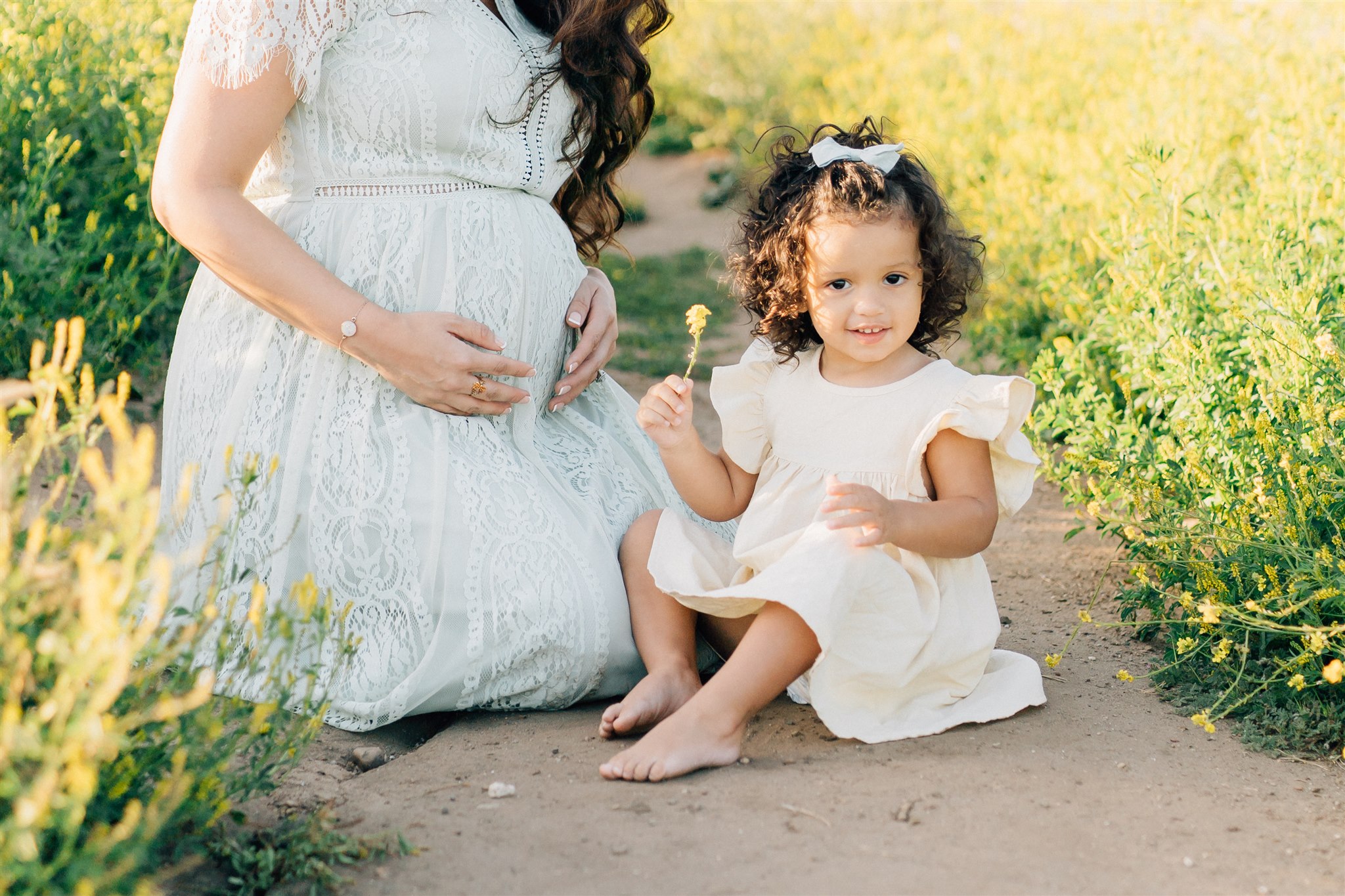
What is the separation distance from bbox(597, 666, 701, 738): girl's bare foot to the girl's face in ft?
2.10

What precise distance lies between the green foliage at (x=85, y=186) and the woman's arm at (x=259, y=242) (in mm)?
Result: 956

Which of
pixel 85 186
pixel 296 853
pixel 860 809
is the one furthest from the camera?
pixel 85 186

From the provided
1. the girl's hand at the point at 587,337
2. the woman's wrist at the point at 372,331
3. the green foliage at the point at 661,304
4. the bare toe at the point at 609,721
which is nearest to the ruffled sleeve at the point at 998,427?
the bare toe at the point at 609,721

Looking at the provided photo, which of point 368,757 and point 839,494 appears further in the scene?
point 368,757

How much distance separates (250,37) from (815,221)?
39.1 inches

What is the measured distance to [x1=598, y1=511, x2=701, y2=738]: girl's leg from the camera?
218 centimetres

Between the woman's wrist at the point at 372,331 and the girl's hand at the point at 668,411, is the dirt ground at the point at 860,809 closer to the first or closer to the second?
the girl's hand at the point at 668,411

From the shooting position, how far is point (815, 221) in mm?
2229

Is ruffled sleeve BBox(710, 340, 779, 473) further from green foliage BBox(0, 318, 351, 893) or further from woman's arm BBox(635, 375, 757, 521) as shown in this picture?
green foliage BBox(0, 318, 351, 893)

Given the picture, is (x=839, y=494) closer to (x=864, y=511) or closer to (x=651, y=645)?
(x=864, y=511)

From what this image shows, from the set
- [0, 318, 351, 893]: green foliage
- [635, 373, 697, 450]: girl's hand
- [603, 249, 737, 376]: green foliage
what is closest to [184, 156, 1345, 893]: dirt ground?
[0, 318, 351, 893]: green foliage

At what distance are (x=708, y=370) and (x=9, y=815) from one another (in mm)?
3986

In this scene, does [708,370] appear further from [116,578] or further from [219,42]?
[116,578]

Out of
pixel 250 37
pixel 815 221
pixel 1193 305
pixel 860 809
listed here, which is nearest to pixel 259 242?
pixel 250 37
